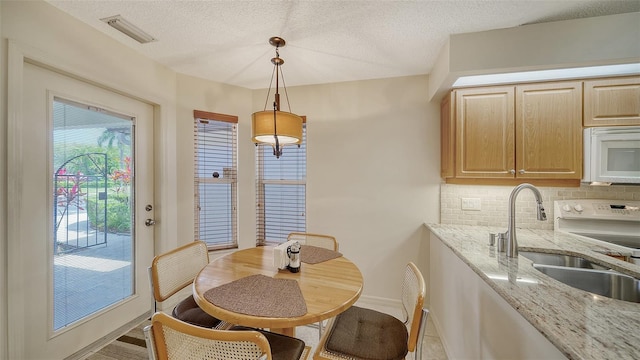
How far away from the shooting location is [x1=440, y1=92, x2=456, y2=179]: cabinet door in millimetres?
2129

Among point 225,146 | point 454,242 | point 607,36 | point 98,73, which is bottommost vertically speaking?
point 454,242

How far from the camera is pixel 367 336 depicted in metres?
1.28

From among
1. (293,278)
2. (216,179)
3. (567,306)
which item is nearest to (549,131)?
(567,306)

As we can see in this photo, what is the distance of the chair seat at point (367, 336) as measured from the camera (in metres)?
1.16

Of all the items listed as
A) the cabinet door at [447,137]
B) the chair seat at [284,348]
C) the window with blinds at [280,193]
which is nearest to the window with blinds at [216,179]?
the window with blinds at [280,193]

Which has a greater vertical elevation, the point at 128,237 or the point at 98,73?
the point at 98,73

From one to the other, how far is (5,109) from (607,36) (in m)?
3.83

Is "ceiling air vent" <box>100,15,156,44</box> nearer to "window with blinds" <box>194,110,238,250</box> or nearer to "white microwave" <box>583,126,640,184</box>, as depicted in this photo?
"window with blinds" <box>194,110,238,250</box>

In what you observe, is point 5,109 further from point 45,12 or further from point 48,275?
point 48,275

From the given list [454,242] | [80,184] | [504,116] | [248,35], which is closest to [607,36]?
[504,116]

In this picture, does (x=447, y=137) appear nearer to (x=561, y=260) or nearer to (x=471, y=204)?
(x=471, y=204)

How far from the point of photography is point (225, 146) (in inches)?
113

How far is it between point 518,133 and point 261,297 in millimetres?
2319

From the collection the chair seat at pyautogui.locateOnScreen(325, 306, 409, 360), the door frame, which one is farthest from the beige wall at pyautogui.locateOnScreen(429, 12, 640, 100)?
the door frame
